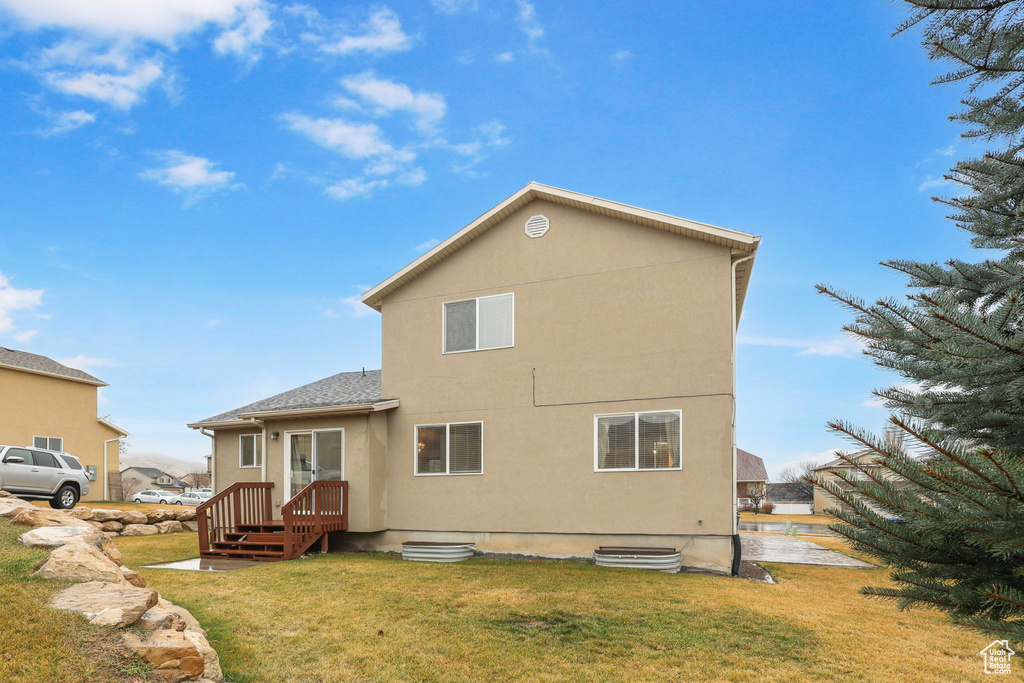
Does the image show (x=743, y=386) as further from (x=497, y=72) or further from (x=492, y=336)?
(x=497, y=72)

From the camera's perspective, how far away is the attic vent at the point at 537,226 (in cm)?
1420

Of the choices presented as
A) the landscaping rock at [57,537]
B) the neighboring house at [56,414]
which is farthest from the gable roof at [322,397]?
the neighboring house at [56,414]

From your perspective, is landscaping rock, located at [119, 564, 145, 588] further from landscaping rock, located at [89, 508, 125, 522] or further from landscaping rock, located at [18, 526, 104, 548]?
landscaping rock, located at [89, 508, 125, 522]

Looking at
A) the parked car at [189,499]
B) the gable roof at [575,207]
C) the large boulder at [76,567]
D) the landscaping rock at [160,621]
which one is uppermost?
the gable roof at [575,207]

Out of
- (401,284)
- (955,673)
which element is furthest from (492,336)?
(955,673)

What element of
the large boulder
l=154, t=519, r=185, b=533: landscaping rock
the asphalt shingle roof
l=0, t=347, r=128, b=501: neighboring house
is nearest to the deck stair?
the asphalt shingle roof

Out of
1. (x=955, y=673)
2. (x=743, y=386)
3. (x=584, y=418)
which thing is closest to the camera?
(x=955, y=673)

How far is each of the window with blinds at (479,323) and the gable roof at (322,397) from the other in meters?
2.18

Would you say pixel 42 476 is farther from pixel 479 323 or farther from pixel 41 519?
pixel 479 323

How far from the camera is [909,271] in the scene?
366 cm

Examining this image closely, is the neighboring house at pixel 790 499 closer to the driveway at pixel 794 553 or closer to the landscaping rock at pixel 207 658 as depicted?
the driveway at pixel 794 553

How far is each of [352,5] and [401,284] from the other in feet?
20.0

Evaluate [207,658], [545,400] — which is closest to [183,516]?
[545,400]

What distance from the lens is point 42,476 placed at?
1847 centimetres
